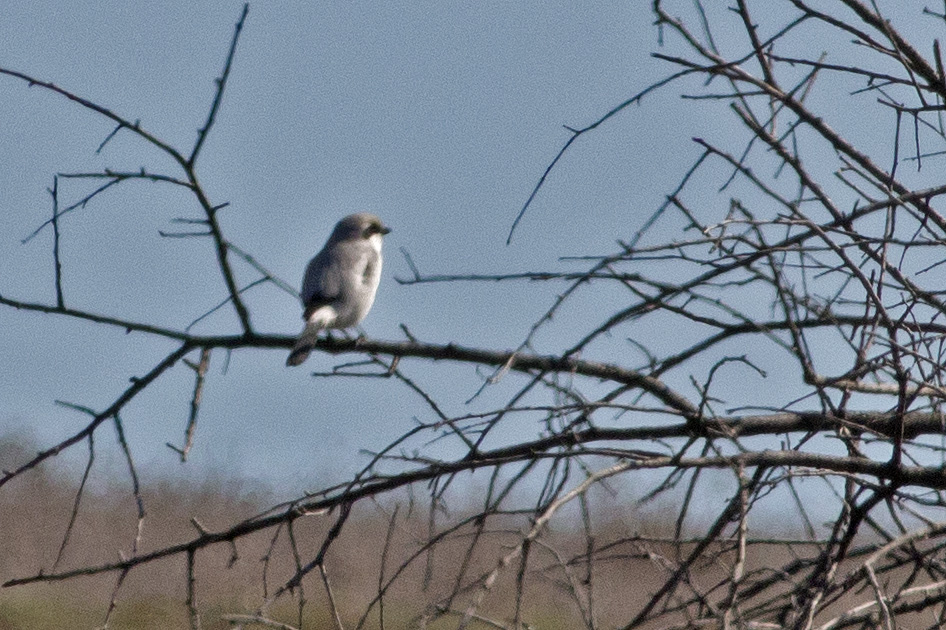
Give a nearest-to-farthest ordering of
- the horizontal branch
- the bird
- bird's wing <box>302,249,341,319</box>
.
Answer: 1. the horizontal branch
2. the bird
3. bird's wing <box>302,249,341,319</box>

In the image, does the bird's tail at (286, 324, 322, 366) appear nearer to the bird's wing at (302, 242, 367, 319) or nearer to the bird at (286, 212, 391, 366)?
the bird at (286, 212, 391, 366)

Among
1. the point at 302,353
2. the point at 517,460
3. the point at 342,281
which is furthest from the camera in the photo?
the point at 342,281

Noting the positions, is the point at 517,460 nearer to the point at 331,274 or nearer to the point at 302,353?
the point at 302,353

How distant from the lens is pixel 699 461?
6.64 feet

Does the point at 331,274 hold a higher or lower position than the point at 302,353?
higher

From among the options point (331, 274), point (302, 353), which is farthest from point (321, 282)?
point (302, 353)

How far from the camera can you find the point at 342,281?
5.23m

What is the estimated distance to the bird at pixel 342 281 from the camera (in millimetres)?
4949

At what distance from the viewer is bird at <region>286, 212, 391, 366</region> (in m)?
4.95

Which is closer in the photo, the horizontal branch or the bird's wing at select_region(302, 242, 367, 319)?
the horizontal branch

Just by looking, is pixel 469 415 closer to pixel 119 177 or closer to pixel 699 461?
pixel 699 461

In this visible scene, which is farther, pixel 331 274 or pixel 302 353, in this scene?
pixel 331 274

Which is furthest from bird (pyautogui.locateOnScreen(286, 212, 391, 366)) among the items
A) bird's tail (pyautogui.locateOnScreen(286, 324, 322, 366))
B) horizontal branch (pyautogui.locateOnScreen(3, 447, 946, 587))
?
horizontal branch (pyautogui.locateOnScreen(3, 447, 946, 587))

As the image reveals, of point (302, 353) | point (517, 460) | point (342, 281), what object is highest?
point (342, 281)
